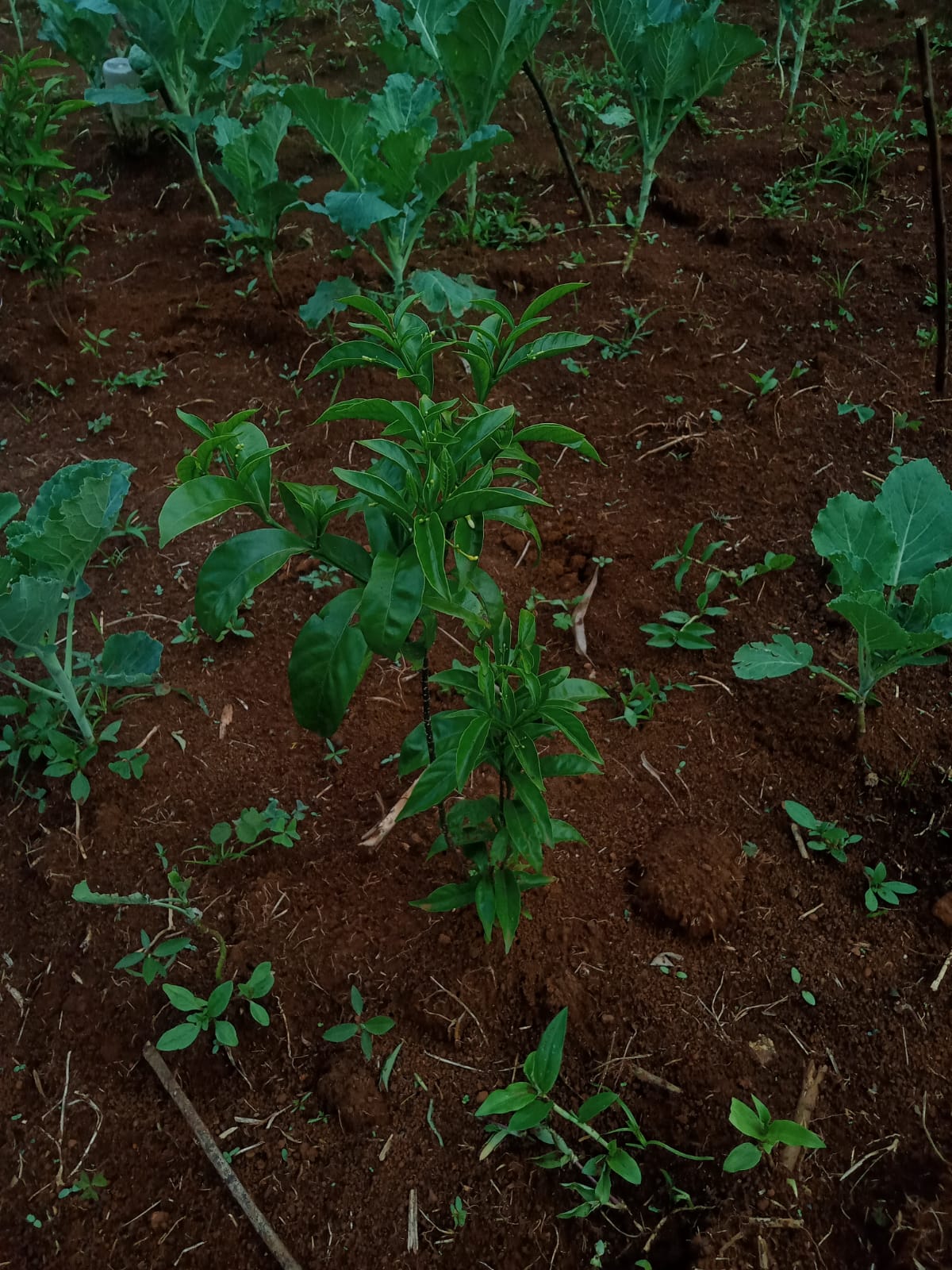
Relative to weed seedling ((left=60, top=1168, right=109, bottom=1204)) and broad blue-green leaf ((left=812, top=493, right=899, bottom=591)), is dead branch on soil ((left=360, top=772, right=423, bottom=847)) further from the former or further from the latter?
broad blue-green leaf ((left=812, top=493, right=899, bottom=591))

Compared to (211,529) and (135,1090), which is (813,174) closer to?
(211,529)

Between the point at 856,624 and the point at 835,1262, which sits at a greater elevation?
the point at 856,624

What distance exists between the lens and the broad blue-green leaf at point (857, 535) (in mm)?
2020

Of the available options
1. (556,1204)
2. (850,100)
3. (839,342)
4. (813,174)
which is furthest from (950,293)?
(556,1204)

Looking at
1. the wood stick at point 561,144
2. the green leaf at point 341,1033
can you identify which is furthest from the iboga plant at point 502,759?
the wood stick at point 561,144

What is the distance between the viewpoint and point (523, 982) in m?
1.76

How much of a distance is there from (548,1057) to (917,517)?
1491 mm

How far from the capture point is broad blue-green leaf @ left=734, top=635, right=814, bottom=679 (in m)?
2.01

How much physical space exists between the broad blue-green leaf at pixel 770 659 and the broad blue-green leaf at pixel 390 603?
0.96 m

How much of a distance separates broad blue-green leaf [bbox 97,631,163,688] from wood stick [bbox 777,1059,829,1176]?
5.41ft

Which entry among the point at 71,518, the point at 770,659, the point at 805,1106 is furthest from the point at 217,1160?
the point at 770,659

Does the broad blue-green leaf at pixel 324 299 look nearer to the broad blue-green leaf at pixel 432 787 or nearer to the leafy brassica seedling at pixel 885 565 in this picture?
the leafy brassica seedling at pixel 885 565

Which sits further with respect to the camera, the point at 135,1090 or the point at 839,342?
the point at 839,342

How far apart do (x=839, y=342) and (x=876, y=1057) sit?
2.43 m
